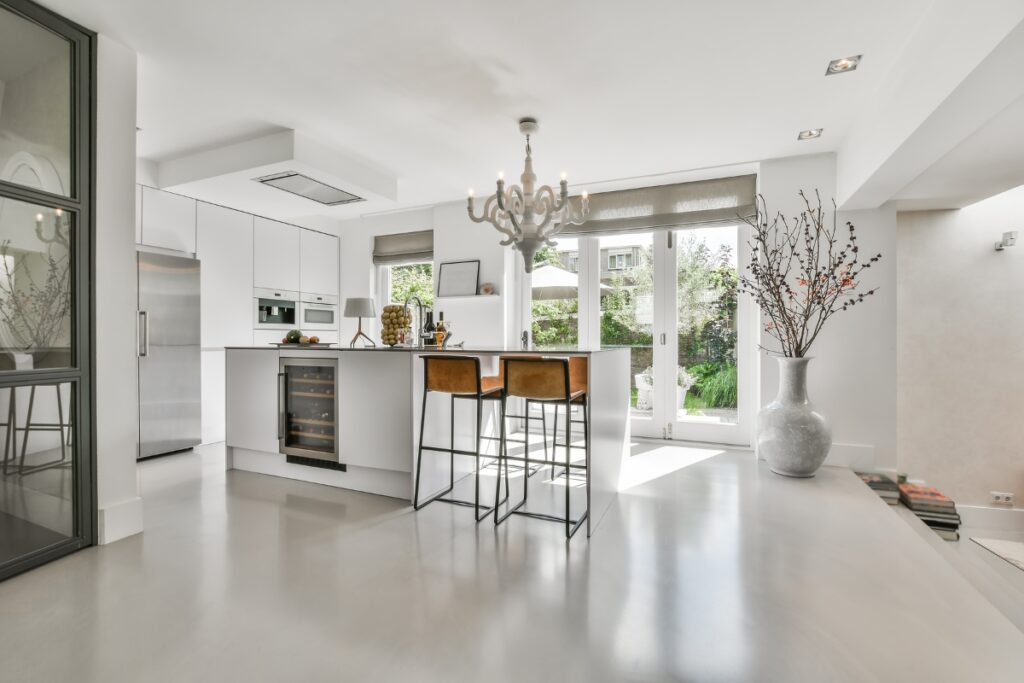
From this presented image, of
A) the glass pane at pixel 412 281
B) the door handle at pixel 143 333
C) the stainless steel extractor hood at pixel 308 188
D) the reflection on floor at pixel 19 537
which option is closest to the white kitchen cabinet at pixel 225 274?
the door handle at pixel 143 333

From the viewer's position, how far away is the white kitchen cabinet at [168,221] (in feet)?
13.4

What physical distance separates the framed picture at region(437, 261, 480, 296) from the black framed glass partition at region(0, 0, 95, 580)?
11.0ft

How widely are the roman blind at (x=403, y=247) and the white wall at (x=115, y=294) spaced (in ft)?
11.2

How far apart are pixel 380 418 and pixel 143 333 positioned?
228 cm

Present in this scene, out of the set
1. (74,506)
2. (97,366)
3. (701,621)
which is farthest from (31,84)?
(701,621)

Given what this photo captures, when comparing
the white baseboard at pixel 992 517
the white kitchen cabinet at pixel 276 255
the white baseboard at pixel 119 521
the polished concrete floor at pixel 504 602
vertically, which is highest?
the white kitchen cabinet at pixel 276 255

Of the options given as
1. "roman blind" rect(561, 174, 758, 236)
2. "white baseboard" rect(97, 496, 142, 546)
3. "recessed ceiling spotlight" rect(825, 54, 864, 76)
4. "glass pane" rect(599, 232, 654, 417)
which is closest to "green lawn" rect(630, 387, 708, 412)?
"glass pane" rect(599, 232, 654, 417)

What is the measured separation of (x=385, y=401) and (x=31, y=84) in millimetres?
2251

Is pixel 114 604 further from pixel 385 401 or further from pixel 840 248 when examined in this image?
pixel 840 248

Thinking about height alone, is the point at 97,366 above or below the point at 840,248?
below

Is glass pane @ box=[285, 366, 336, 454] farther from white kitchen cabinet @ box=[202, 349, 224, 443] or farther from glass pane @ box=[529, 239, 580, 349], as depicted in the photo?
glass pane @ box=[529, 239, 580, 349]

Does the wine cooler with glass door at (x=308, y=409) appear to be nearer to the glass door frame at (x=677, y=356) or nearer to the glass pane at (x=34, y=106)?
the glass pane at (x=34, y=106)

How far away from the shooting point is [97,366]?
2398 millimetres

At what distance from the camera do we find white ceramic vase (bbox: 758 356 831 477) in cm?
347
